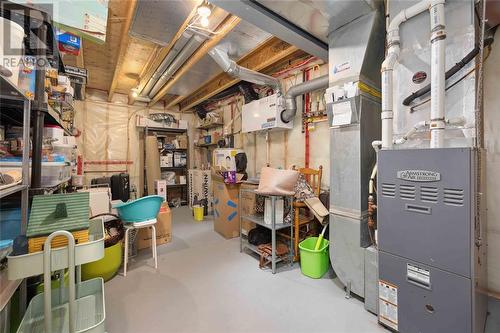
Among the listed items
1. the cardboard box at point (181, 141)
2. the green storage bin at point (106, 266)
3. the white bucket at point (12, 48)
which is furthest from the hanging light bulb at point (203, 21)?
the cardboard box at point (181, 141)

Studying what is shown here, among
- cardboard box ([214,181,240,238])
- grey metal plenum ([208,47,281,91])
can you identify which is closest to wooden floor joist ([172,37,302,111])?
grey metal plenum ([208,47,281,91])

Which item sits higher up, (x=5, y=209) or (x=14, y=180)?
(x=14, y=180)

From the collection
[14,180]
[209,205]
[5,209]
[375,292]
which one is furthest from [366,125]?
[209,205]

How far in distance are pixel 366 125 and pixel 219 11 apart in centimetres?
179

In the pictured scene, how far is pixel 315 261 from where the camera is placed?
2.37 m

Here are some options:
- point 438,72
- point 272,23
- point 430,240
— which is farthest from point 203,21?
point 430,240

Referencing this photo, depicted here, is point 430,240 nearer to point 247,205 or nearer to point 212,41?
point 247,205

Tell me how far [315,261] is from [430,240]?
1.18 m

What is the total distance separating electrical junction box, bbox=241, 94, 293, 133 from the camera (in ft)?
11.5

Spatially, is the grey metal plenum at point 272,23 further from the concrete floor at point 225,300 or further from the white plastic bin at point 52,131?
the concrete floor at point 225,300

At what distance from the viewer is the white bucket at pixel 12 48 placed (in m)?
1.13

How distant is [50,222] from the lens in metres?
1.21

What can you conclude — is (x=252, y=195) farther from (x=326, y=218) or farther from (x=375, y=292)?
(x=375, y=292)

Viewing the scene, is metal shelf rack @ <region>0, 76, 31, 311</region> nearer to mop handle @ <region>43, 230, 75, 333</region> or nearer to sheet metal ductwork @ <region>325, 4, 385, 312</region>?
mop handle @ <region>43, 230, 75, 333</region>
